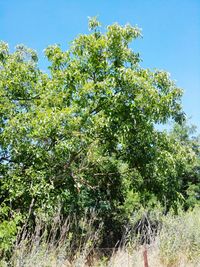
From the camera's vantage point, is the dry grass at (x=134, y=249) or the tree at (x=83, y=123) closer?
the dry grass at (x=134, y=249)

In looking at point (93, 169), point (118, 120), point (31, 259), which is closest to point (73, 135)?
point (118, 120)

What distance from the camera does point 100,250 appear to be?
6.99 m

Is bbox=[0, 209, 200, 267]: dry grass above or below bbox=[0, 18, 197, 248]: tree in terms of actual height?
below

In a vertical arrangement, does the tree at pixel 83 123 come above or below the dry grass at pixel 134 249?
above

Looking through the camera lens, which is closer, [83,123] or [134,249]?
[134,249]

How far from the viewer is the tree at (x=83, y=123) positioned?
635 centimetres

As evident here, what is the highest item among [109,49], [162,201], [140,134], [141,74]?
[109,49]

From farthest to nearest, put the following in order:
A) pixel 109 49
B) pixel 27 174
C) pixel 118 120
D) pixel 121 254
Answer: pixel 109 49 < pixel 118 120 < pixel 27 174 < pixel 121 254

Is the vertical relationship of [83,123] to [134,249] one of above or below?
above

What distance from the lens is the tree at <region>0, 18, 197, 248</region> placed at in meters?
6.35

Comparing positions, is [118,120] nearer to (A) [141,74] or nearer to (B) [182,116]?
(A) [141,74]

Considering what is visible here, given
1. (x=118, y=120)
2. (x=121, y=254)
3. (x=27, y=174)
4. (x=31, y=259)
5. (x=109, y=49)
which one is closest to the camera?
(x=31, y=259)

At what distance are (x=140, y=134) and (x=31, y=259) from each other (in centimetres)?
392

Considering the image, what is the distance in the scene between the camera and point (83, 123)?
21.9 ft
